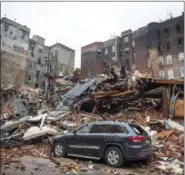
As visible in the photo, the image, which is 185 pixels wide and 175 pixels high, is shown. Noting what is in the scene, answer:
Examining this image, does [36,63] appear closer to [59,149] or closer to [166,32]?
[166,32]

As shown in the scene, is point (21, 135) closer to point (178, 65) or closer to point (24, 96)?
point (24, 96)

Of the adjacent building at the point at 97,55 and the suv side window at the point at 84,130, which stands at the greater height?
the adjacent building at the point at 97,55

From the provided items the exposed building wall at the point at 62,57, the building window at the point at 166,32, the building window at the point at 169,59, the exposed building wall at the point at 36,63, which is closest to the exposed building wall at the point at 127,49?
the building window at the point at 166,32

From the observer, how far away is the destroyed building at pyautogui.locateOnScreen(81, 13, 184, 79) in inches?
2007

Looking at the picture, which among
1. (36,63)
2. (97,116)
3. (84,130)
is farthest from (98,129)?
(36,63)

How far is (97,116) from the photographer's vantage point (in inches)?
760

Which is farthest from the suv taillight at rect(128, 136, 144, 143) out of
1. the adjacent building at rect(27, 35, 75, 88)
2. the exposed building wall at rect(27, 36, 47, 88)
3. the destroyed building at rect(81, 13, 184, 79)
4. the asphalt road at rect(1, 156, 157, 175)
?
the exposed building wall at rect(27, 36, 47, 88)

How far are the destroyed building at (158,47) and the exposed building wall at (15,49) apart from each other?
16619mm

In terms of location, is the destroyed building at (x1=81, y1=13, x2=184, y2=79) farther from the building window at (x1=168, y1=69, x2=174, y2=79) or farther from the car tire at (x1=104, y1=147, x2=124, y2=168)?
the car tire at (x1=104, y1=147, x2=124, y2=168)

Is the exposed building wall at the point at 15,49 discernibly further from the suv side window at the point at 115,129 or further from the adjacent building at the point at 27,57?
the suv side window at the point at 115,129

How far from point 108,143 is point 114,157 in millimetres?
617

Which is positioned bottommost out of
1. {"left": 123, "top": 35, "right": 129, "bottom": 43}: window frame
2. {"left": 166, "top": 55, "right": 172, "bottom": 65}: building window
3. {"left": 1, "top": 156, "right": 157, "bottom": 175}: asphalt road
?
{"left": 1, "top": 156, "right": 157, "bottom": 175}: asphalt road

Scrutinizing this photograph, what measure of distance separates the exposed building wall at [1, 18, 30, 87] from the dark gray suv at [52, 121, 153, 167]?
133ft

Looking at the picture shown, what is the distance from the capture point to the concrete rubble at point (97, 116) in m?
13.1
